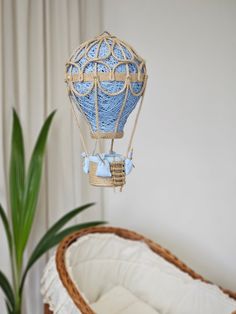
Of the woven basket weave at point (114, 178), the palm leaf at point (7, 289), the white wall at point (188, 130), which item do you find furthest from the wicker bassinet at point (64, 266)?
the woven basket weave at point (114, 178)

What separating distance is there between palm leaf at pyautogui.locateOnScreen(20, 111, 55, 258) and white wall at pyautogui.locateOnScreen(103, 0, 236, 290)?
0.68 metres

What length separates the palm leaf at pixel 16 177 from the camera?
1.92m

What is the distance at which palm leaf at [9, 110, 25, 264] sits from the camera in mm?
1920

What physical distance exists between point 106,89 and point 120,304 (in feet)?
4.77

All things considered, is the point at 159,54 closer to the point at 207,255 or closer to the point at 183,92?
the point at 183,92

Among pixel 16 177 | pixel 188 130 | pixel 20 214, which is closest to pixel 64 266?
pixel 20 214

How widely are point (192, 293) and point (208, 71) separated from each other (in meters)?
1.18

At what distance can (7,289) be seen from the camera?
1.86 meters

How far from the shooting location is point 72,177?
2.39 meters

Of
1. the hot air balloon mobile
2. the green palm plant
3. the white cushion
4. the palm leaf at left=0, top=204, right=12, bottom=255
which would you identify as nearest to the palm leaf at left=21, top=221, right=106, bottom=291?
the green palm plant

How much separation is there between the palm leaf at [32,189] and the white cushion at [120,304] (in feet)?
1.64

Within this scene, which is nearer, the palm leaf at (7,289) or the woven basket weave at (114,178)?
the woven basket weave at (114,178)

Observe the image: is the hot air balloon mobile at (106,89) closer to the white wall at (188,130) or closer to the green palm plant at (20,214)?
→ the green palm plant at (20,214)

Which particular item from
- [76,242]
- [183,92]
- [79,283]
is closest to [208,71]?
[183,92]
